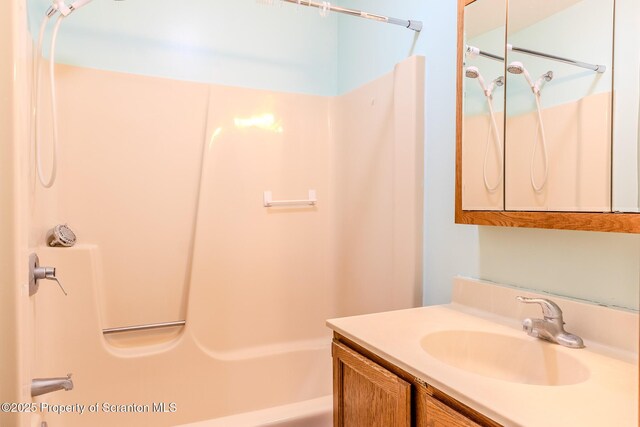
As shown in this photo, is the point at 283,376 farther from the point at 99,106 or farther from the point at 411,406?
the point at 99,106

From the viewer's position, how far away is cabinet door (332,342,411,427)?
92 centimetres

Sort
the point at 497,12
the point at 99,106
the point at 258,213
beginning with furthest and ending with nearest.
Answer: the point at 258,213 → the point at 99,106 → the point at 497,12

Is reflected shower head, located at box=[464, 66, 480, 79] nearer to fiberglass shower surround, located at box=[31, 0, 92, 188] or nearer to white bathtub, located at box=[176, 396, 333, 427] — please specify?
white bathtub, located at box=[176, 396, 333, 427]

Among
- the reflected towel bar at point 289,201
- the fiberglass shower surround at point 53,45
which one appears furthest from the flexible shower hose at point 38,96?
the reflected towel bar at point 289,201

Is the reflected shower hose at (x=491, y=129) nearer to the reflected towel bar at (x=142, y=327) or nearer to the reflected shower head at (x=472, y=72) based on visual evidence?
the reflected shower head at (x=472, y=72)

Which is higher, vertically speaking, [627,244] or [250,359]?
[627,244]

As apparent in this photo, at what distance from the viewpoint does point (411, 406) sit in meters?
0.89

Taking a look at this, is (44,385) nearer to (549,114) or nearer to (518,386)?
(518,386)

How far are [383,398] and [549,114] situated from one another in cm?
92

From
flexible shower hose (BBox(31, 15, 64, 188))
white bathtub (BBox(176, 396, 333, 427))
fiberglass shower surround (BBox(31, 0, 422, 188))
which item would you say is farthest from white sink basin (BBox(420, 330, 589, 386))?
flexible shower hose (BBox(31, 15, 64, 188))

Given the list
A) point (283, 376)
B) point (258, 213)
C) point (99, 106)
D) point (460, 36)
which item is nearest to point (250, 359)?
point (283, 376)

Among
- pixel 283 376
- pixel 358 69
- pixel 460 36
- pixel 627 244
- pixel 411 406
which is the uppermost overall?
pixel 358 69

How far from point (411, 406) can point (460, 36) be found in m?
1.21

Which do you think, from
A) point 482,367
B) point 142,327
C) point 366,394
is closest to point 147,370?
point 142,327
